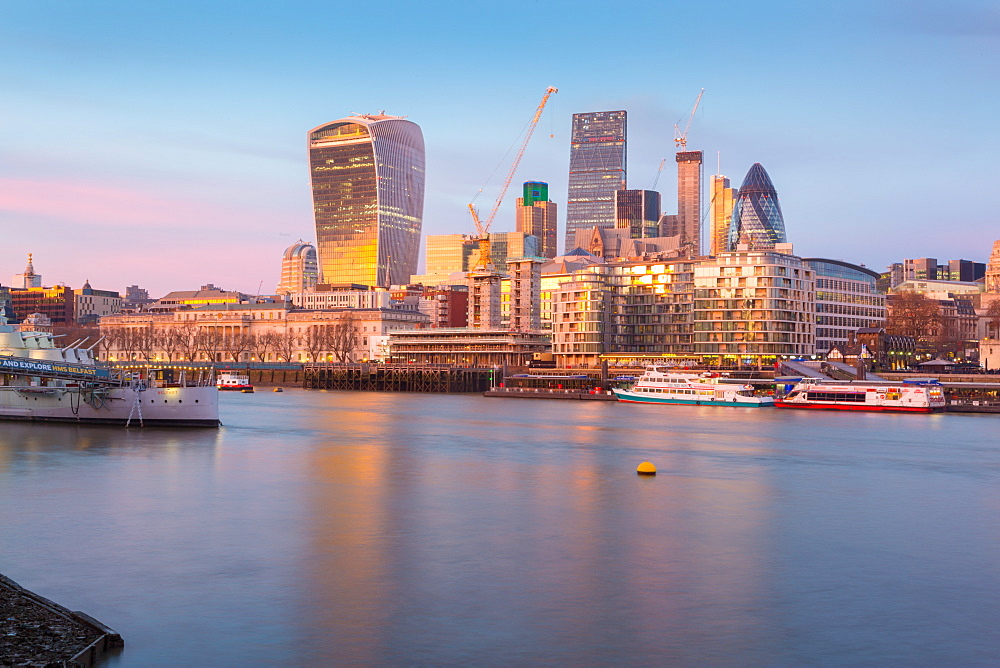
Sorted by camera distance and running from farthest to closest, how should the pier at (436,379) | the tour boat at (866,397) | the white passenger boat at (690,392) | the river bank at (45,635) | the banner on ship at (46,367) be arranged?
the pier at (436,379) → the white passenger boat at (690,392) → the tour boat at (866,397) → the banner on ship at (46,367) → the river bank at (45,635)

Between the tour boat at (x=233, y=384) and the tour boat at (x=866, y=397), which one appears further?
the tour boat at (x=233, y=384)

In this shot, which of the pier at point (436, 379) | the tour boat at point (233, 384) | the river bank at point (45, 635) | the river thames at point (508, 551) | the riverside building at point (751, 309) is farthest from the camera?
the pier at point (436, 379)

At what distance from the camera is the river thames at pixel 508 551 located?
24.8 m

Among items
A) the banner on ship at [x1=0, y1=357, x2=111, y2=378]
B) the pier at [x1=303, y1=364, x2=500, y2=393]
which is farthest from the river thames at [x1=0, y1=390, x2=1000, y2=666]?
the pier at [x1=303, y1=364, x2=500, y2=393]

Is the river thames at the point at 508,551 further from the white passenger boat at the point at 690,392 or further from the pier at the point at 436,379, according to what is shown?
the pier at the point at 436,379

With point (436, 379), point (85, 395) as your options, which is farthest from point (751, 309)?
point (85, 395)

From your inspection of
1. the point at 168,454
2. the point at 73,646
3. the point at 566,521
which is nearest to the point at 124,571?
the point at 73,646

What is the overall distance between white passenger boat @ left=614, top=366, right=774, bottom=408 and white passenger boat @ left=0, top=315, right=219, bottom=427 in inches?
2657

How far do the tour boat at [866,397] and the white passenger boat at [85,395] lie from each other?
75948 mm

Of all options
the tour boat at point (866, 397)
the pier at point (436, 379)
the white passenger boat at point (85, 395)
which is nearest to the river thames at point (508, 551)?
the white passenger boat at point (85, 395)

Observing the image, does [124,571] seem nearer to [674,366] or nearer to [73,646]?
[73,646]

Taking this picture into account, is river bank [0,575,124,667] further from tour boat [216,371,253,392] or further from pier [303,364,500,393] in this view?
pier [303,364,500,393]

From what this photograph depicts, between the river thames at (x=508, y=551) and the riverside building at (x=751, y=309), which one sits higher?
the riverside building at (x=751, y=309)

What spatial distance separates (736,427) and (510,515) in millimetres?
54314
